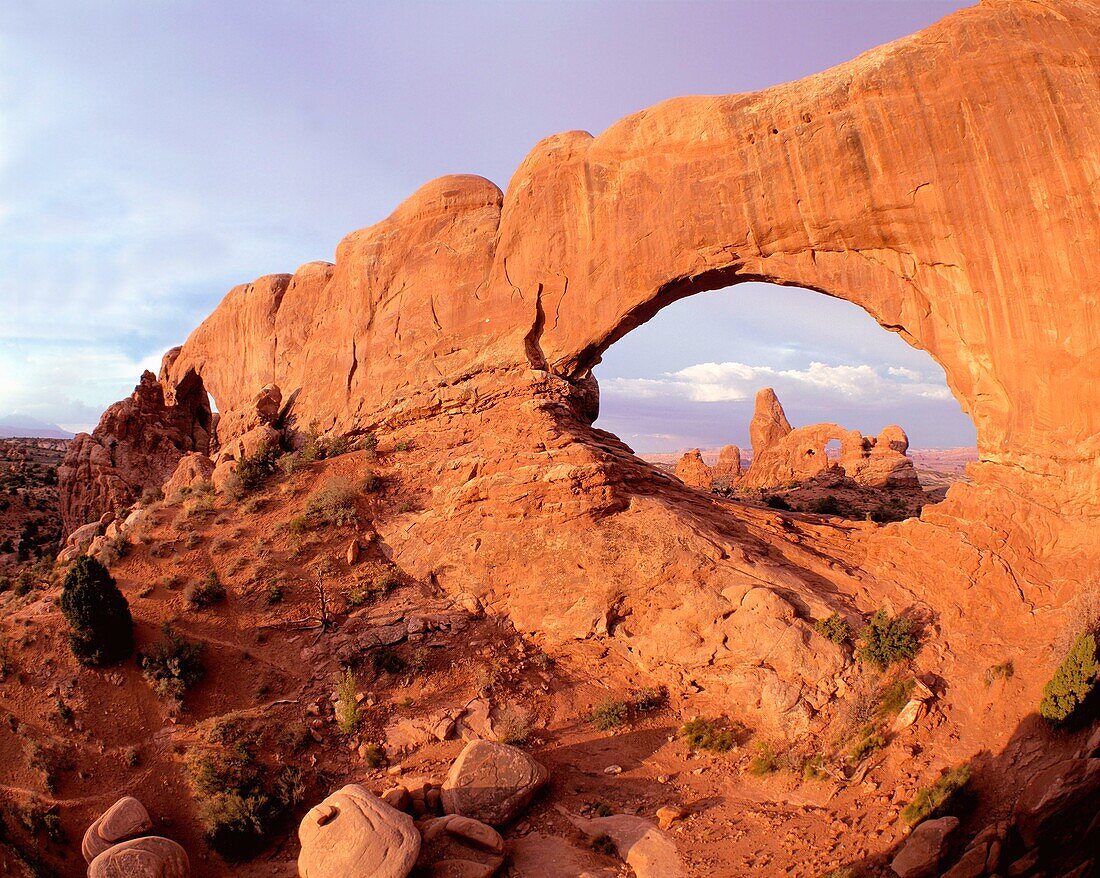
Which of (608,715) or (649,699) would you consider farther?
(649,699)

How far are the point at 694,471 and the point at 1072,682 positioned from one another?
96.7 ft

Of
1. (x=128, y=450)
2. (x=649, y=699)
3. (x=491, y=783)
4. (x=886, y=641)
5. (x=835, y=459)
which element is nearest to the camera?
(x=491, y=783)

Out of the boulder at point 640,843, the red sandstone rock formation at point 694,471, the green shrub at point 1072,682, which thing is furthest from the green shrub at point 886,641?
the red sandstone rock formation at point 694,471

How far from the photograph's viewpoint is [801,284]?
57.8 ft

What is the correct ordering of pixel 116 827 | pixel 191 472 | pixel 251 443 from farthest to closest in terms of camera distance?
pixel 191 472, pixel 251 443, pixel 116 827

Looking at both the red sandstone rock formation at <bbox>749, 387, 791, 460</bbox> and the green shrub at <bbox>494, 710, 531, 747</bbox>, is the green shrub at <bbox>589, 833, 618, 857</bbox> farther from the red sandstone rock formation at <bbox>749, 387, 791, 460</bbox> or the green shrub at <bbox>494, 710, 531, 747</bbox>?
the red sandstone rock formation at <bbox>749, 387, 791, 460</bbox>

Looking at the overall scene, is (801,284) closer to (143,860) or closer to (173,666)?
(173,666)

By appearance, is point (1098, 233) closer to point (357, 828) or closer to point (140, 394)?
point (357, 828)

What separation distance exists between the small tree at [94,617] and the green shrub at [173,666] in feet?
2.10

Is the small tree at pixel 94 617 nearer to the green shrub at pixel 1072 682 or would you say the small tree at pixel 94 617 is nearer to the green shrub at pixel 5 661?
the green shrub at pixel 5 661

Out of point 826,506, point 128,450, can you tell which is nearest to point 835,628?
point 826,506

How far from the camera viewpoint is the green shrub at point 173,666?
1491 cm

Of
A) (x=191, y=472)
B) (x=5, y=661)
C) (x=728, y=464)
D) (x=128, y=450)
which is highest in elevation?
(x=128, y=450)

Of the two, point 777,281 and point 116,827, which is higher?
point 777,281
